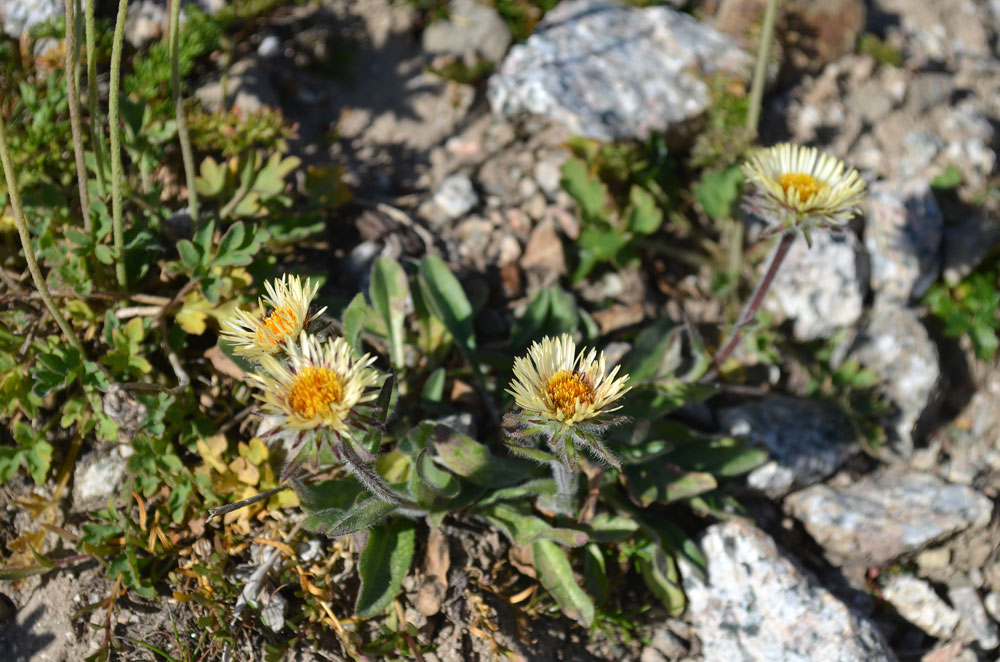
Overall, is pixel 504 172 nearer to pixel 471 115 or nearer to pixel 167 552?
pixel 471 115

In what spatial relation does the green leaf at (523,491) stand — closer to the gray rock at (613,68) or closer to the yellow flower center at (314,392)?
the yellow flower center at (314,392)

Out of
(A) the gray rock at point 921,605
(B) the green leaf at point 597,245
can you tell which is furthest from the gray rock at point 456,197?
(A) the gray rock at point 921,605

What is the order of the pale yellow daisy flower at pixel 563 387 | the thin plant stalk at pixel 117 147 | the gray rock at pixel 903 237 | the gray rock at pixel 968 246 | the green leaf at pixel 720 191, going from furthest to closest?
1. the gray rock at pixel 968 246
2. the gray rock at pixel 903 237
3. the green leaf at pixel 720 191
4. the thin plant stalk at pixel 117 147
5. the pale yellow daisy flower at pixel 563 387

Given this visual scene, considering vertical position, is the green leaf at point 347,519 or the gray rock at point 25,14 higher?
the gray rock at point 25,14

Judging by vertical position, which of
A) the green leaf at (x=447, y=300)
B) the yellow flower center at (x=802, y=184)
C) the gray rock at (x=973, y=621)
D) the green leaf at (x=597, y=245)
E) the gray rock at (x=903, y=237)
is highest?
the gray rock at (x=903, y=237)

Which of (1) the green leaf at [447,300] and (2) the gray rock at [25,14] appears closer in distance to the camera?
(1) the green leaf at [447,300]

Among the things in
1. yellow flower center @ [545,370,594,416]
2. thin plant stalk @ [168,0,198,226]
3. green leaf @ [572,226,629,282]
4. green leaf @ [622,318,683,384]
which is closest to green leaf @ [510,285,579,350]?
green leaf @ [622,318,683,384]
